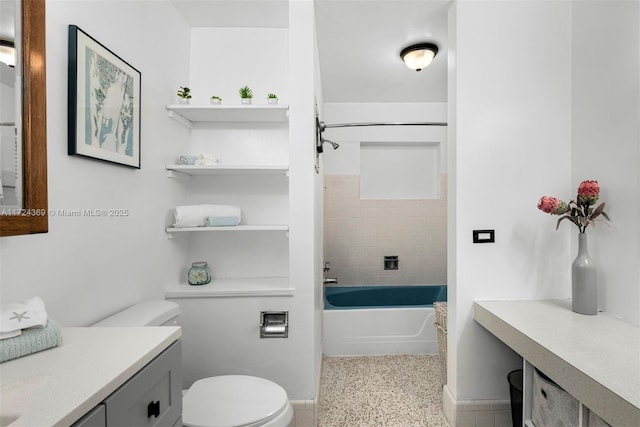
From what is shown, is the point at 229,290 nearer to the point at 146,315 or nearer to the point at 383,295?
the point at 146,315

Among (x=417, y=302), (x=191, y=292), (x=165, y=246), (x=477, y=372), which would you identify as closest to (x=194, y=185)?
(x=165, y=246)

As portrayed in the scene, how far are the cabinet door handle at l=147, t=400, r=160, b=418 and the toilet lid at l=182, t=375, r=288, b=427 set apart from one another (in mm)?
385

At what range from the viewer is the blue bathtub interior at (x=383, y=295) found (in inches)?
137

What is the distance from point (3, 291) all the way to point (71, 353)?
308 mm

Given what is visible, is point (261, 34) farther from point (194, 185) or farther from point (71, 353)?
point (71, 353)

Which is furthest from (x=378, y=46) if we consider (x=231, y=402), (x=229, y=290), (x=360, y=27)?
(x=231, y=402)

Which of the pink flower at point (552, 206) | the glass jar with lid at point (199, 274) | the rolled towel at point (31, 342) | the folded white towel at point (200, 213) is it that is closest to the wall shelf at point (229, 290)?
the glass jar with lid at point (199, 274)

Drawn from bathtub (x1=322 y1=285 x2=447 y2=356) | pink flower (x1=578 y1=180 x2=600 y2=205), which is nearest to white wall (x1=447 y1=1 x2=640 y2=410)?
pink flower (x1=578 y1=180 x2=600 y2=205)

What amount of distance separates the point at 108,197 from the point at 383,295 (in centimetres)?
282

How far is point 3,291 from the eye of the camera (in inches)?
37.0

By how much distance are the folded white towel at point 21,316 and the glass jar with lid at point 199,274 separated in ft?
3.44

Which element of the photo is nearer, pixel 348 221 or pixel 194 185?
pixel 194 185

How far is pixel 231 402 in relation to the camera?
1.33 meters

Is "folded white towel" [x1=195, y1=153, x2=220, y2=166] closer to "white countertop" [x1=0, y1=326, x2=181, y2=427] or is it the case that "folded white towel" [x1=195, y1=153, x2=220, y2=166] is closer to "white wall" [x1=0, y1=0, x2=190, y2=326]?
"white wall" [x1=0, y1=0, x2=190, y2=326]
